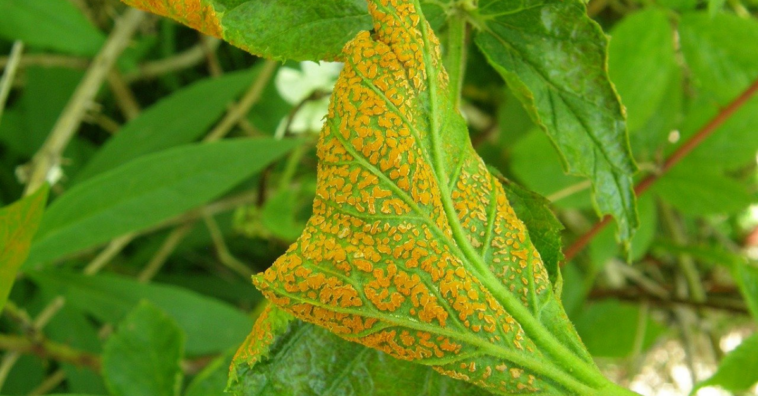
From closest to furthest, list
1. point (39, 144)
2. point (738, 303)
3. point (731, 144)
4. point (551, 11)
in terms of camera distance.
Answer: point (551, 11)
point (731, 144)
point (39, 144)
point (738, 303)

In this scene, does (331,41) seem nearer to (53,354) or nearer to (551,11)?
(551,11)

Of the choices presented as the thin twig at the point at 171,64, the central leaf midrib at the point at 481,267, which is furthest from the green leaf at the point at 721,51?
the thin twig at the point at 171,64

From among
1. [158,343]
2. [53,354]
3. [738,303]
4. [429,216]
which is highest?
[429,216]

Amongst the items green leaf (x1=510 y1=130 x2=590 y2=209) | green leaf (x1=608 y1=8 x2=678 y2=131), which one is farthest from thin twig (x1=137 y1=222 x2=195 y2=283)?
green leaf (x1=608 y1=8 x2=678 y2=131)

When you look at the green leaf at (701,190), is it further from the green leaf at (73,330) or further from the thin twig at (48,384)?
the thin twig at (48,384)

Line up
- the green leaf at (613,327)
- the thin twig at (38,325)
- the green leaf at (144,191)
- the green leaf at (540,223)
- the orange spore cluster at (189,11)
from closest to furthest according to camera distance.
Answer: the orange spore cluster at (189,11), the green leaf at (540,223), the green leaf at (144,191), the thin twig at (38,325), the green leaf at (613,327)

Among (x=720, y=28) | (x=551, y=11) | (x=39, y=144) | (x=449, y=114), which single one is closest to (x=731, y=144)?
(x=720, y=28)
